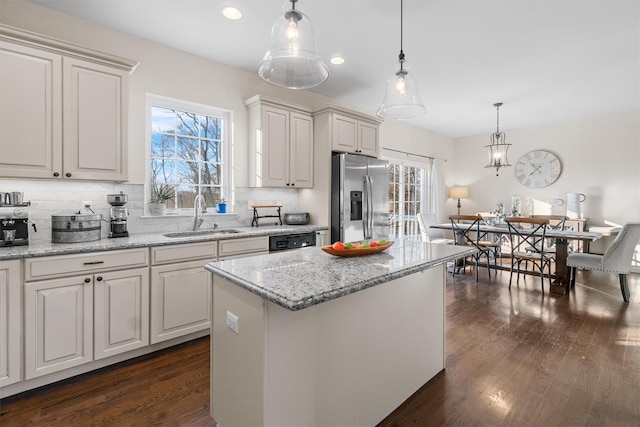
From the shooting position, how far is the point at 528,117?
18.1 feet

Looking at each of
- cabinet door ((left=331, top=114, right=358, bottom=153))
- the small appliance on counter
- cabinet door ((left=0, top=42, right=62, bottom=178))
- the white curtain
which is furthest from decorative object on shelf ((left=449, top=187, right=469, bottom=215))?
the small appliance on counter

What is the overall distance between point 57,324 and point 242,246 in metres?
1.36

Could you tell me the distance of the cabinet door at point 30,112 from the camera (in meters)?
2.04

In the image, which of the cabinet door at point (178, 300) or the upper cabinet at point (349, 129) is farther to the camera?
the upper cabinet at point (349, 129)

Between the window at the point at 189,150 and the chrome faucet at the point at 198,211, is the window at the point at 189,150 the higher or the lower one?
the higher one

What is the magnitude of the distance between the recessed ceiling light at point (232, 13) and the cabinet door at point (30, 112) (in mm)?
1220

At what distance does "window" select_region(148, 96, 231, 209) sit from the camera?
308 cm

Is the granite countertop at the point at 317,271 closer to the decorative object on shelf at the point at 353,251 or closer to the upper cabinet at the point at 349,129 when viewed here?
the decorative object on shelf at the point at 353,251

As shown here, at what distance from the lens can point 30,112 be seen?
2.12m

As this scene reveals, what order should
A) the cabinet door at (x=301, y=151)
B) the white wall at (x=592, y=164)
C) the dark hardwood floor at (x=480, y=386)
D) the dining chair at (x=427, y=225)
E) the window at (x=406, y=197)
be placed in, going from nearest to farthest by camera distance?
the dark hardwood floor at (x=480, y=386)
the cabinet door at (x=301, y=151)
the white wall at (x=592, y=164)
the dining chair at (x=427, y=225)
the window at (x=406, y=197)

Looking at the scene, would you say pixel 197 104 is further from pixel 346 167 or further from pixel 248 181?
pixel 346 167

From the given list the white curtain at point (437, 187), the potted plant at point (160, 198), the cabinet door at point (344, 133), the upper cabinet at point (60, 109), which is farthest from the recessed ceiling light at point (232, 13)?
the white curtain at point (437, 187)

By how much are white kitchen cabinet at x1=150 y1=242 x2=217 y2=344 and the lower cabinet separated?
0.26 feet

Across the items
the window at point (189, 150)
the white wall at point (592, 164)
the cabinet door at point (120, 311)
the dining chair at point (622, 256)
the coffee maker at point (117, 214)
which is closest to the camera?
the cabinet door at point (120, 311)
